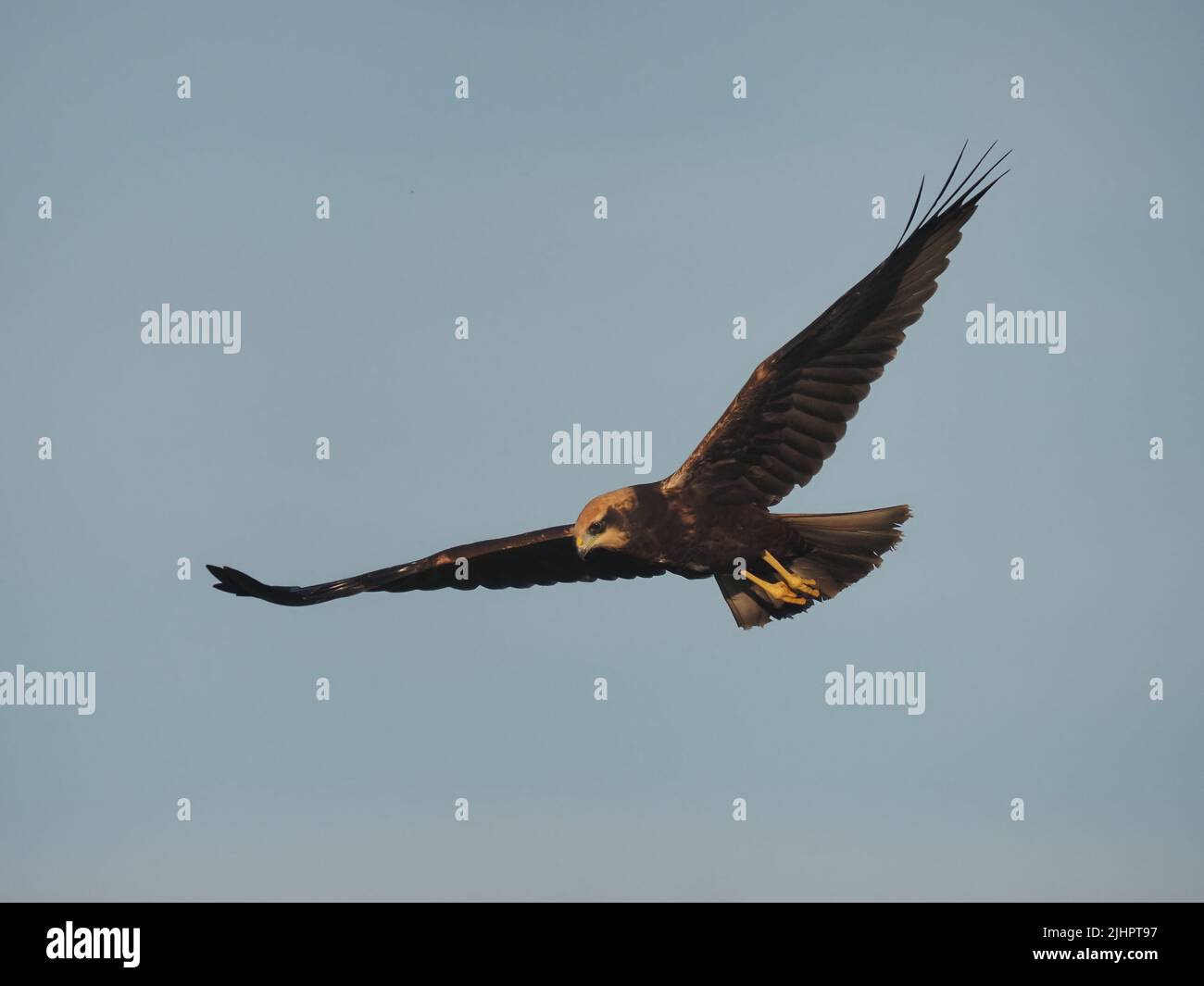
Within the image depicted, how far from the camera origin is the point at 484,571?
14891mm

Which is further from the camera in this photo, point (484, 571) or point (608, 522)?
point (484, 571)

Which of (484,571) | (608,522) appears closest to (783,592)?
(608,522)

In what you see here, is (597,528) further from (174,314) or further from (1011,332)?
(174,314)

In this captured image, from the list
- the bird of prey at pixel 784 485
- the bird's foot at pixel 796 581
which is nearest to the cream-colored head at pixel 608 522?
the bird of prey at pixel 784 485

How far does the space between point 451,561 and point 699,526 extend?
2.09 m

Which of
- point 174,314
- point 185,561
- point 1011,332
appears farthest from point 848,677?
point 174,314

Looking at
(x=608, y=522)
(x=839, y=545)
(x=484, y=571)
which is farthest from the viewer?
(x=484, y=571)

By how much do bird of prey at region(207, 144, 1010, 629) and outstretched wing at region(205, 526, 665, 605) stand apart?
0.05m

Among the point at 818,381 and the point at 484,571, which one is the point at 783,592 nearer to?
the point at 818,381

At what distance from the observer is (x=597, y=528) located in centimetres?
1328

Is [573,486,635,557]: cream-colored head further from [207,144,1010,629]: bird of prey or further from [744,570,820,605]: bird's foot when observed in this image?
[744,570,820,605]: bird's foot

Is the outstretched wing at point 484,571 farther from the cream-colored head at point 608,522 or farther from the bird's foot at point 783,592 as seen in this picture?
the bird's foot at point 783,592

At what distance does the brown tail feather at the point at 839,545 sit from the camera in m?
13.6

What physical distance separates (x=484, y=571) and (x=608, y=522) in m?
1.92
